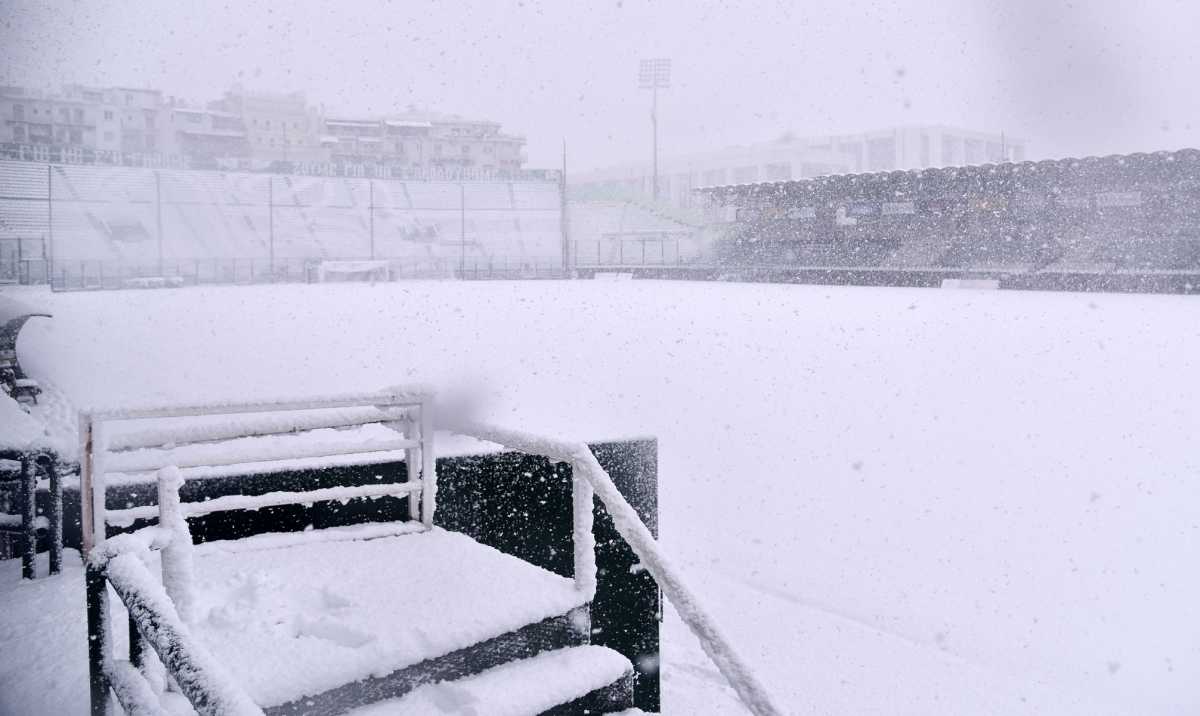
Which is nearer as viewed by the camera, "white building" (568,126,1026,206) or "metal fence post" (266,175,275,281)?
"metal fence post" (266,175,275,281)

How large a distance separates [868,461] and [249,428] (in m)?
7.43

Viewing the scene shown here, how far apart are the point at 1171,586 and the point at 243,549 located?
19.7 ft

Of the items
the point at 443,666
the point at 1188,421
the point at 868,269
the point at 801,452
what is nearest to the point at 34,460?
the point at 443,666

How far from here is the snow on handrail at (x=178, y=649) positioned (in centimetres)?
160

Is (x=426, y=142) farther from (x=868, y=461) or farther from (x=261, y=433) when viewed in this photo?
(x=261, y=433)

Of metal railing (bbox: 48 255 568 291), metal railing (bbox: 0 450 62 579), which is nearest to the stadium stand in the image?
metal railing (bbox: 48 255 568 291)

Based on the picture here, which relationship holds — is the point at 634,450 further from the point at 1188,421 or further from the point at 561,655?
the point at 1188,421

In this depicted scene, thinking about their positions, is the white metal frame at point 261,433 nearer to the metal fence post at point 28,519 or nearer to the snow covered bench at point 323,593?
the snow covered bench at point 323,593

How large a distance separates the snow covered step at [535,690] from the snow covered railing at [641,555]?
26 cm

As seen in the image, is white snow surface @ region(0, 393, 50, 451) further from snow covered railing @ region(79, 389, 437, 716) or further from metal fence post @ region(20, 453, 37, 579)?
snow covered railing @ region(79, 389, 437, 716)

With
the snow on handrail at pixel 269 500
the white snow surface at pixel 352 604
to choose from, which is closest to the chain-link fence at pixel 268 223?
the snow on handrail at pixel 269 500

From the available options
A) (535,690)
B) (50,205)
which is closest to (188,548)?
(535,690)

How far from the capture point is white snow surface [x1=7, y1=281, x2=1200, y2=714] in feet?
17.3

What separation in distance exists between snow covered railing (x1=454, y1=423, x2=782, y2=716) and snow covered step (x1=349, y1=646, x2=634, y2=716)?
257 millimetres
